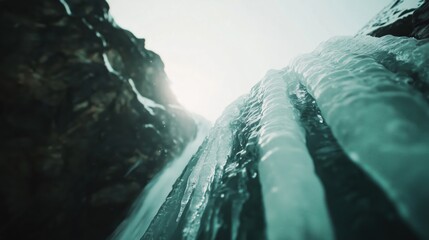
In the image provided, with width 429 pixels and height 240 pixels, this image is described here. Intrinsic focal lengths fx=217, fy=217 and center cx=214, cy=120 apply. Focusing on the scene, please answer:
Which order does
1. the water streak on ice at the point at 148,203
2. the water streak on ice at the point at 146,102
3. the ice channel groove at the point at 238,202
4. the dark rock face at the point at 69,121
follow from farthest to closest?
the water streak on ice at the point at 148,203
the water streak on ice at the point at 146,102
the dark rock face at the point at 69,121
the ice channel groove at the point at 238,202

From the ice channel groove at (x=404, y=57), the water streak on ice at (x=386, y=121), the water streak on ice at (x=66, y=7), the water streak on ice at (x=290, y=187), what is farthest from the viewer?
the water streak on ice at (x=66, y=7)

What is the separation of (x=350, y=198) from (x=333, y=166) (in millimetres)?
468

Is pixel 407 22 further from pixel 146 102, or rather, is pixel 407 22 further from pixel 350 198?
pixel 146 102

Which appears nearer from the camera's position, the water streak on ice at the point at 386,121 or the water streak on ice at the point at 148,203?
the water streak on ice at the point at 386,121

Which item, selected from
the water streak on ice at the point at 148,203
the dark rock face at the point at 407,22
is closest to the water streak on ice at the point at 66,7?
the water streak on ice at the point at 148,203

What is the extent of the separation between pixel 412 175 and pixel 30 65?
189 inches

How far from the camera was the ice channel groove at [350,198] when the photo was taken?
2.02 meters

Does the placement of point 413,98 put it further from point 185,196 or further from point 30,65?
point 30,65

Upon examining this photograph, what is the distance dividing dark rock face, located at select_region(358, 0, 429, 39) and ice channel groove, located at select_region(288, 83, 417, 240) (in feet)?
13.2

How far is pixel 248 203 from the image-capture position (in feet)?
10.2

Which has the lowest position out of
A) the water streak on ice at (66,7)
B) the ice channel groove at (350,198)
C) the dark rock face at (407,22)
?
the ice channel groove at (350,198)

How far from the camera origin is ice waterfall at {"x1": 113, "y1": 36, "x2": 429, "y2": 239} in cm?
197

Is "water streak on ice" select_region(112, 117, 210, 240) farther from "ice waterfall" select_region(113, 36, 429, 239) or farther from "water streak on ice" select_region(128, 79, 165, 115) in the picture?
"water streak on ice" select_region(128, 79, 165, 115)

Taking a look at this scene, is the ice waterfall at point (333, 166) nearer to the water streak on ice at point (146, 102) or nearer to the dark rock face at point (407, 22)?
the dark rock face at point (407, 22)
